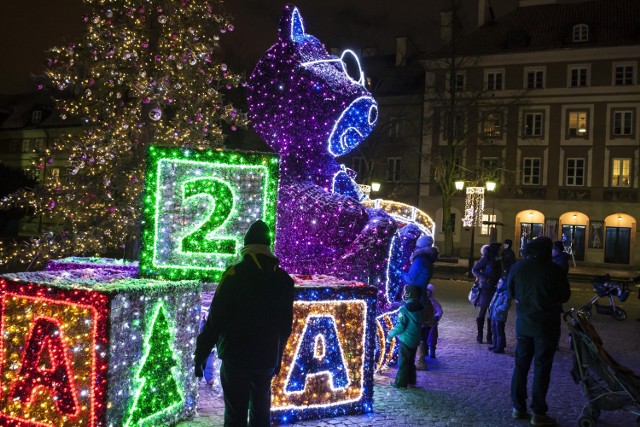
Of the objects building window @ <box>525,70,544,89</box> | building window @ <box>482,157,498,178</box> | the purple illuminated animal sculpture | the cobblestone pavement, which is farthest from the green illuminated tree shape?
building window @ <box>525,70,544,89</box>

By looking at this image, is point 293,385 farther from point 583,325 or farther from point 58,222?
point 58,222

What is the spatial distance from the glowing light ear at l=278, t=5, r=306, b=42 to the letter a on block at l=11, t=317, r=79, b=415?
4.88 m

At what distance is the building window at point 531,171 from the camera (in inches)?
1460

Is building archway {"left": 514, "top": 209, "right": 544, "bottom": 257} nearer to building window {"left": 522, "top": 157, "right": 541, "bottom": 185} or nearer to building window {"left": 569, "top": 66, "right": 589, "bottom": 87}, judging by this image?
building window {"left": 522, "top": 157, "right": 541, "bottom": 185}

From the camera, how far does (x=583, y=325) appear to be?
20.4 ft

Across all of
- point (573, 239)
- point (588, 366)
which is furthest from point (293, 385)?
point (573, 239)

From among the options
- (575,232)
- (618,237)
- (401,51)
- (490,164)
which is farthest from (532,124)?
(401,51)

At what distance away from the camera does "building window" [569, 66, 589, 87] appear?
1412 inches

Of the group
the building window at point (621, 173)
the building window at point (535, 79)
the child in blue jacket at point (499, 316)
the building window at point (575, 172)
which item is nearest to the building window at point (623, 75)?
the building window at point (535, 79)

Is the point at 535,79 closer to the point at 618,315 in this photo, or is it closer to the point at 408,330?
the point at 618,315

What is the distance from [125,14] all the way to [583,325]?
1011cm

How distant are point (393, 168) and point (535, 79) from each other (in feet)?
35.4

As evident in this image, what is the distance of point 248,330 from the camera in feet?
13.6

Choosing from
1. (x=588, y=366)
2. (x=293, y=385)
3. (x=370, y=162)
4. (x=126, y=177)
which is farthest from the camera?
(x=370, y=162)
